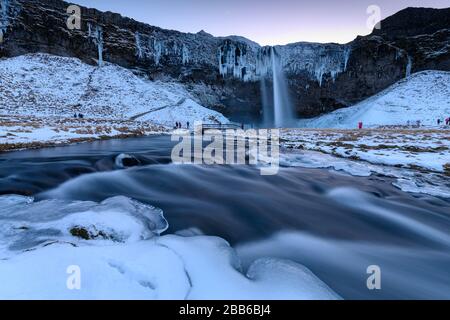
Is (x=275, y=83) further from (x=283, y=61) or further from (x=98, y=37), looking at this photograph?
(x=98, y=37)

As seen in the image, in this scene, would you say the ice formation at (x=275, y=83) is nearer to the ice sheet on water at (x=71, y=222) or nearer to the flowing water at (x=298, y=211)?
the flowing water at (x=298, y=211)

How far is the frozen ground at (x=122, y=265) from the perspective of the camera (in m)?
2.44

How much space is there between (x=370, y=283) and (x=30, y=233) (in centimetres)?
467

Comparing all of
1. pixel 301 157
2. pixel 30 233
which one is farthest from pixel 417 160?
pixel 30 233

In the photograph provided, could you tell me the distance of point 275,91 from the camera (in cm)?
6862

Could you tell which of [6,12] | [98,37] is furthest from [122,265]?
[6,12]

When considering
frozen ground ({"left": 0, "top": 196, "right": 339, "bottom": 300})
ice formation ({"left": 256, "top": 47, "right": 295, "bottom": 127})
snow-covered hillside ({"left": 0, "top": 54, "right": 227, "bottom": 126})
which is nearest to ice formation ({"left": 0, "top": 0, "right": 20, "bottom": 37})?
snow-covered hillside ({"left": 0, "top": 54, "right": 227, "bottom": 126})

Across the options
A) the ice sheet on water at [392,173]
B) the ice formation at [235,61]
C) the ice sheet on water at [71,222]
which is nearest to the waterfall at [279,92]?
the ice formation at [235,61]

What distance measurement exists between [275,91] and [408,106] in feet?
102

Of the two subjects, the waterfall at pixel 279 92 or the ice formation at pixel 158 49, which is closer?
the ice formation at pixel 158 49

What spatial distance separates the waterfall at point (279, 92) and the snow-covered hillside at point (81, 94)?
22.7 meters

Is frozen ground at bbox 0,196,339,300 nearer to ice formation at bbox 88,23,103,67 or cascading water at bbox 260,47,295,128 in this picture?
cascading water at bbox 260,47,295,128

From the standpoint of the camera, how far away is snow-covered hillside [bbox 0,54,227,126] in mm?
39719
